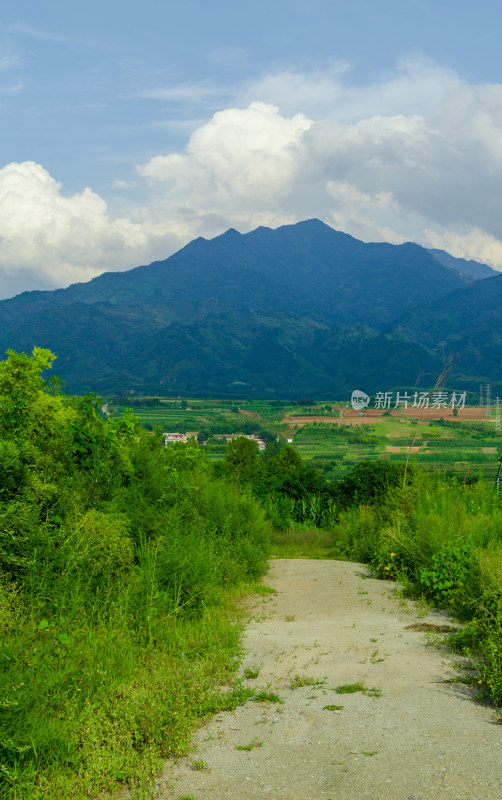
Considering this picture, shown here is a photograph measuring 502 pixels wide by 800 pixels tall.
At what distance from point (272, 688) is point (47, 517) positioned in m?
3.23

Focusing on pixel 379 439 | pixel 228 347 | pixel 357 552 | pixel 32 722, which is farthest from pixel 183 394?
pixel 32 722

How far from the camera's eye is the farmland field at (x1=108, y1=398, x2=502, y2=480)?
44312 millimetres

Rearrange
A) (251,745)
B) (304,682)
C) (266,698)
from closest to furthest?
(251,745) < (266,698) < (304,682)

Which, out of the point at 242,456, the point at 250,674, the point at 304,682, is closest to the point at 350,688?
the point at 304,682

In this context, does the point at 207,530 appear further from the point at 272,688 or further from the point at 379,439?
the point at 379,439

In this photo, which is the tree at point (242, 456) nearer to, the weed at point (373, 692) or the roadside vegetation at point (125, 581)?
the roadside vegetation at point (125, 581)

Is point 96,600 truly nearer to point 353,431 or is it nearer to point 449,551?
point 449,551

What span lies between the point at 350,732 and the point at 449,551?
4.30 meters

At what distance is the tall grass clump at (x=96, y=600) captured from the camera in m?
4.04

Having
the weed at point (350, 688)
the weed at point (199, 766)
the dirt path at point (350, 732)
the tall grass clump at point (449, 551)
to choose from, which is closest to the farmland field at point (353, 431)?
the tall grass clump at point (449, 551)

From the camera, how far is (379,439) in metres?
54.1

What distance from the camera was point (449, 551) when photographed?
27.0ft

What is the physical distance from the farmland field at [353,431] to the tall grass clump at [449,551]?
19.2 meters

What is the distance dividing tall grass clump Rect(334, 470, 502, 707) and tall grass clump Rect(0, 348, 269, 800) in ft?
7.17
